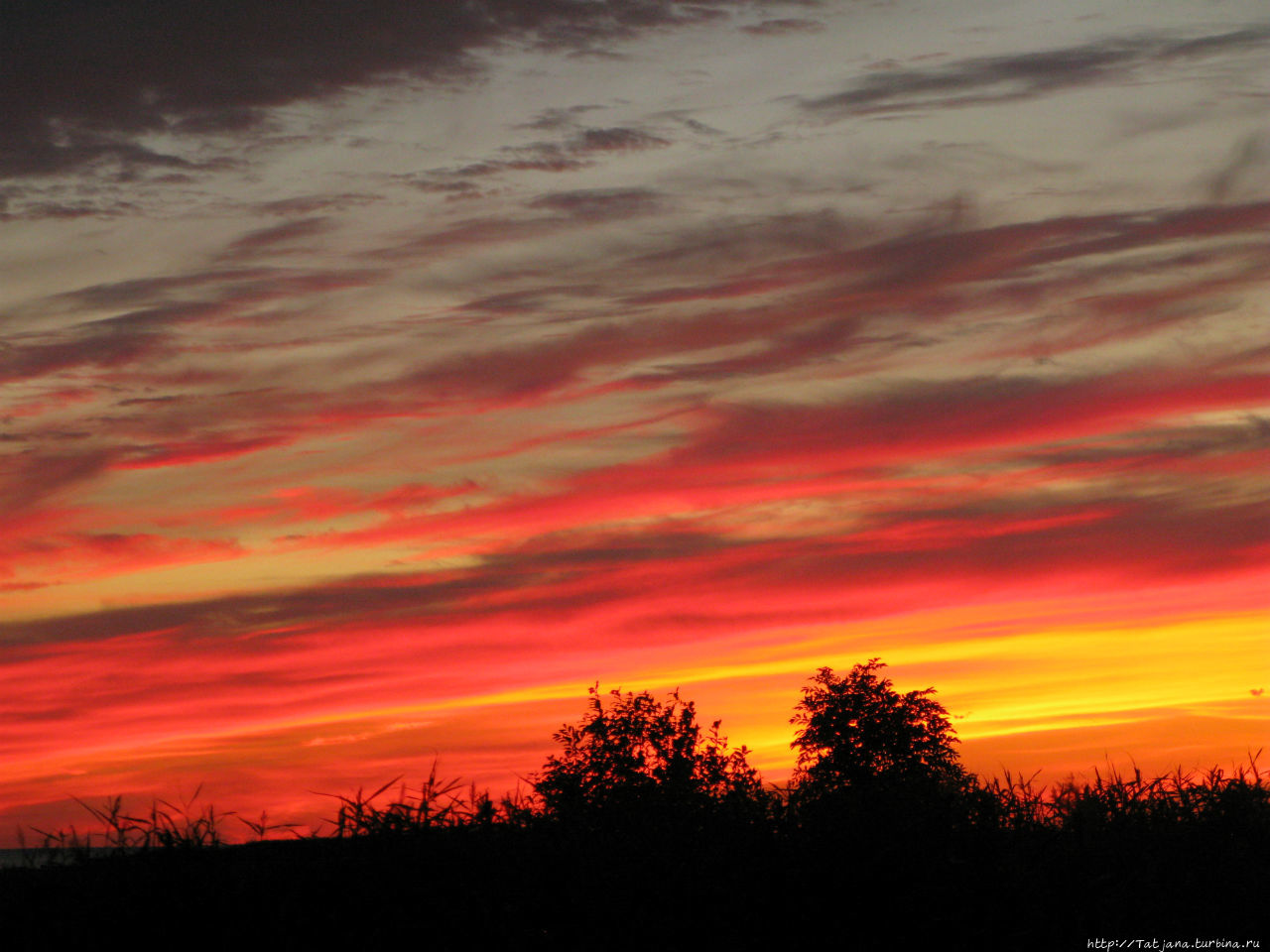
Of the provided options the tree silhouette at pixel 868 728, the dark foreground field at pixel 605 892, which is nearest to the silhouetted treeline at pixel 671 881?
the dark foreground field at pixel 605 892

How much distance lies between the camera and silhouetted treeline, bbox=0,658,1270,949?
1448 centimetres

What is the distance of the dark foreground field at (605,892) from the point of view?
14352 mm

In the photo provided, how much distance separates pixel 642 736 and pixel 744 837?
110ft

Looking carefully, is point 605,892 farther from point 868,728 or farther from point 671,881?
point 868,728

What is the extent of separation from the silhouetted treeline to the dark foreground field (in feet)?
0.09

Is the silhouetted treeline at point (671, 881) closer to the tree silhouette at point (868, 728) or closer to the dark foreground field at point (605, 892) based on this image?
the dark foreground field at point (605, 892)

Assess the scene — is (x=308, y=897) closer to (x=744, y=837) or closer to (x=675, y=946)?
(x=675, y=946)

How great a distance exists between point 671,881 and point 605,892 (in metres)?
0.85

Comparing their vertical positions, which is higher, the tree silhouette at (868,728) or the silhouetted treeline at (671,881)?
the tree silhouette at (868,728)

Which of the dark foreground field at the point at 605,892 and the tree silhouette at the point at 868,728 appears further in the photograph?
the tree silhouette at the point at 868,728

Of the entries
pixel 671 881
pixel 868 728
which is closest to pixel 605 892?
pixel 671 881

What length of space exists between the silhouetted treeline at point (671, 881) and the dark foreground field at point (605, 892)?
0.03 metres

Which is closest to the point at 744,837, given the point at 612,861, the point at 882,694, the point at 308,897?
the point at 612,861

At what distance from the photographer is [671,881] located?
15789mm
